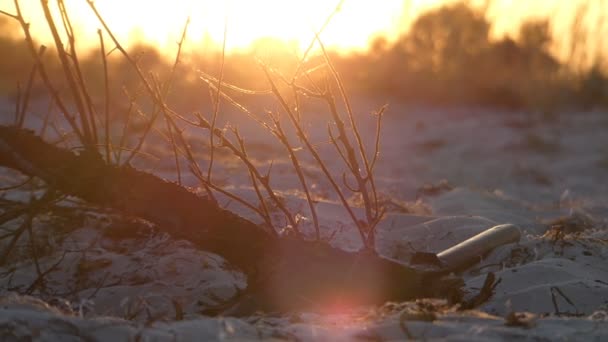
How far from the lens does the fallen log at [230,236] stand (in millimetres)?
2396

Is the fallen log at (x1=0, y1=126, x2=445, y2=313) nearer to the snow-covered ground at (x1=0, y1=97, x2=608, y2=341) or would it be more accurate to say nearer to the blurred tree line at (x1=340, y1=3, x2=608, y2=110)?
the snow-covered ground at (x1=0, y1=97, x2=608, y2=341)

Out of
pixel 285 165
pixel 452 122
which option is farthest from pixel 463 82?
pixel 285 165

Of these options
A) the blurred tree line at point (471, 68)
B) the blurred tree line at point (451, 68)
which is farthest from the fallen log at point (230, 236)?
the blurred tree line at point (471, 68)

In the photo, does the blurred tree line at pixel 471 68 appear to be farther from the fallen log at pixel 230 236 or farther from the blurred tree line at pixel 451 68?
the fallen log at pixel 230 236

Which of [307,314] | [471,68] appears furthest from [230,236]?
[471,68]

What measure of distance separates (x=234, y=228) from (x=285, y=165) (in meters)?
2.96

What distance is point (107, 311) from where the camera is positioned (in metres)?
2.29

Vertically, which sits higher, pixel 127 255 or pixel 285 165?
pixel 285 165

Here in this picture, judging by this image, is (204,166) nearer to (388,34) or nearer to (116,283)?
(116,283)

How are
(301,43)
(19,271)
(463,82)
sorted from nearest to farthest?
(301,43), (19,271), (463,82)

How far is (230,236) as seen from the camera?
2.54 m

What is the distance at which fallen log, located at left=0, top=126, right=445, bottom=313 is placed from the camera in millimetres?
2396

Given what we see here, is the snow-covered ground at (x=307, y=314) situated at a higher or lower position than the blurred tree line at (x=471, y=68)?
lower

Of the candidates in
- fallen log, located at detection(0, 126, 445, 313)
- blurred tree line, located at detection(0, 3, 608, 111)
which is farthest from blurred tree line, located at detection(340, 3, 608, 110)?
fallen log, located at detection(0, 126, 445, 313)
